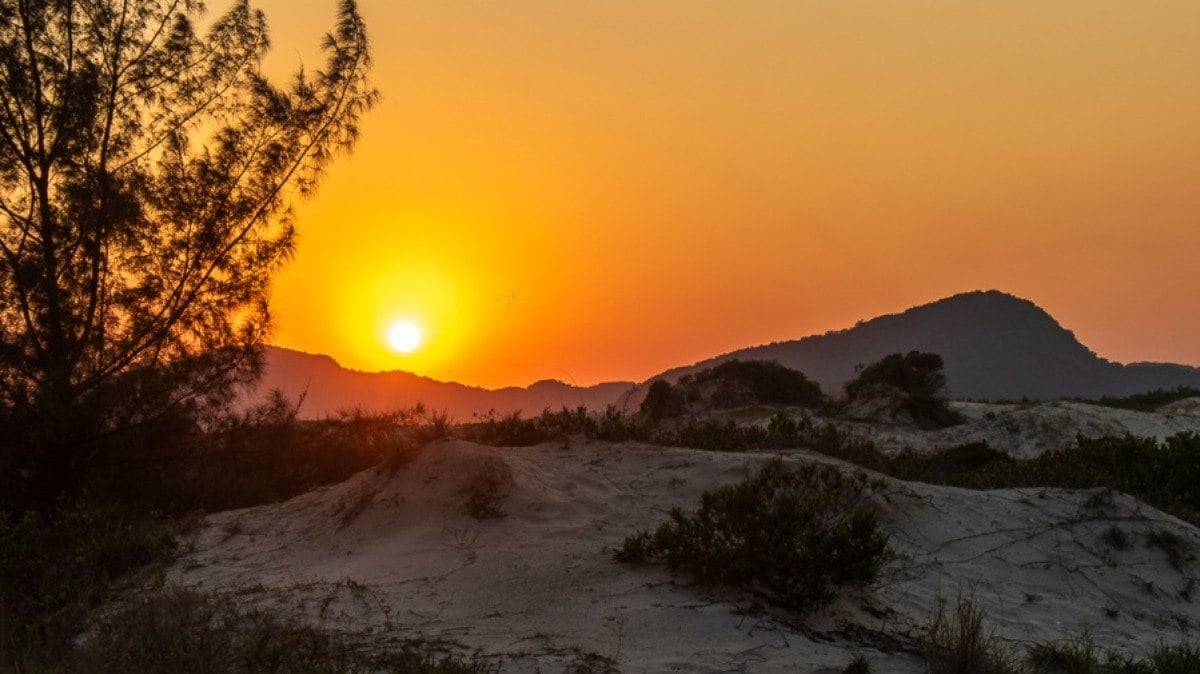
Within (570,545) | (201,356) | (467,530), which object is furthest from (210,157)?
(570,545)

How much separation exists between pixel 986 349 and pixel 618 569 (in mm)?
96332

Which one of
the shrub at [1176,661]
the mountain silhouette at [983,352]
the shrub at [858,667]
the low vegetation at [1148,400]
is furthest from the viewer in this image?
the mountain silhouette at [983,352]

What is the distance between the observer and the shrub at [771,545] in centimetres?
669

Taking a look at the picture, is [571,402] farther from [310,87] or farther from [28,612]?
[28,612]

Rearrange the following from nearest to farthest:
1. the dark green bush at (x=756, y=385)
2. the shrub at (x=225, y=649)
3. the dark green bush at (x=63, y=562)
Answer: the shrub at (x=225, y=649)
the dark green bush at (x=63, y=562)
the dark green bush at (x=756, y=385)

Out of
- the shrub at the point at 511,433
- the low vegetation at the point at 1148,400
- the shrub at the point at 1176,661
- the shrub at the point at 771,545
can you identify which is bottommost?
the shrub at the point at 1176,661

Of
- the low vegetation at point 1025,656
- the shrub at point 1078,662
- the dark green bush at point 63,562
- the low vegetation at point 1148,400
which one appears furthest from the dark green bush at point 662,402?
the shrub at point 1078,662

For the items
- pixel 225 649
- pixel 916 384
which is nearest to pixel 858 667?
pixel 225 649

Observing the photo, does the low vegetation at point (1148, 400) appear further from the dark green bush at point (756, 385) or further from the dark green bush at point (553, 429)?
the dark green bush at point (553, 429)

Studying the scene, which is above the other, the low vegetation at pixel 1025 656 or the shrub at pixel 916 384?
the shrub at pixel 916 384

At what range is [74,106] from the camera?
1058cm

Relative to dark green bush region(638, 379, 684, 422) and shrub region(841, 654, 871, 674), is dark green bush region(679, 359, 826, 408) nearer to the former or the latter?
dark green bush region(638, 379, 684, 422)

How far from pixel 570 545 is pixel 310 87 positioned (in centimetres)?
762

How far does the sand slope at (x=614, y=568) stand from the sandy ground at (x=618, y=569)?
0.07ft
